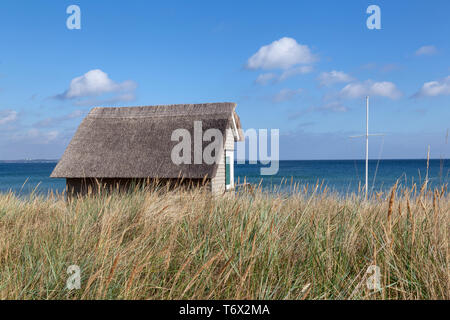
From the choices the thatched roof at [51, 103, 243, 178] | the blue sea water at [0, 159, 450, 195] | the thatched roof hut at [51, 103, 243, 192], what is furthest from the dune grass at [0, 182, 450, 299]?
the thatched roof at [51, 103, 243, 178]

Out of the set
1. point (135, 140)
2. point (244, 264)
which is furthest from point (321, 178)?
point (244, 264)

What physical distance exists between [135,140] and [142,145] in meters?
0.58

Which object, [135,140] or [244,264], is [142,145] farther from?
[244,264]

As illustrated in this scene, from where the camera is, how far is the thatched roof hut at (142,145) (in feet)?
44.5

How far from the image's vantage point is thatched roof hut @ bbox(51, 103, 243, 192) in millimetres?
13570

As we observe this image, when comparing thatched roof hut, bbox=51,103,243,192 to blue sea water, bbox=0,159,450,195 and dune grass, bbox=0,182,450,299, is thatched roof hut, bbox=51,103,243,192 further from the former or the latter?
dune grass, bbox=0,182,450,299

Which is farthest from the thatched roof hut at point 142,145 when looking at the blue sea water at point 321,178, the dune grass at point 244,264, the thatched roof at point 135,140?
the dune grass at point 244,264

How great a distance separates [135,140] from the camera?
1517cm

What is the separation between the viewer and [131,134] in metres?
15.5

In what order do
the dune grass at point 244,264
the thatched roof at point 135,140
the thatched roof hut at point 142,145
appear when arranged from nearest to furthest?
the dune grass at point 244,264
the thatched roof hut at point 142,145
the thatched roof at point 135,140

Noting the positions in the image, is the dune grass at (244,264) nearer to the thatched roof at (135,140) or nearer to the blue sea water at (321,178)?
the blue sea water at (321,178)

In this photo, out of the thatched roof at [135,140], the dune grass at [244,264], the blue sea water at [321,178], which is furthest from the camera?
the thatched roof at [135,140]

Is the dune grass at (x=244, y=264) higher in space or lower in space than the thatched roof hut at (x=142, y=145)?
lower
